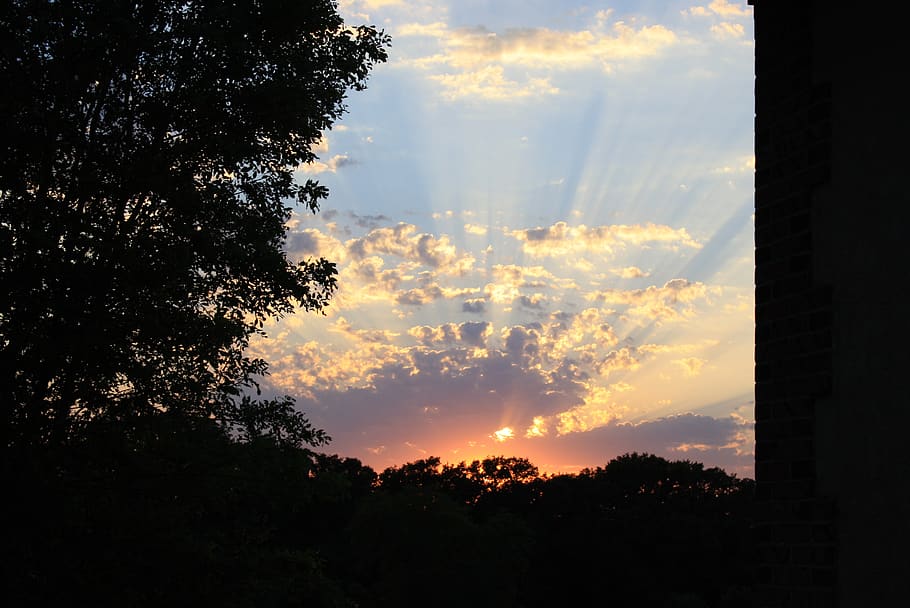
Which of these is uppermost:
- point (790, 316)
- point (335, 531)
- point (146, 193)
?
point (146, 193)

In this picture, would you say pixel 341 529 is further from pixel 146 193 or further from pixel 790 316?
pixel 790 316

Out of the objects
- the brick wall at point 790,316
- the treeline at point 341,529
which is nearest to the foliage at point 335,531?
the treeline at point 341,529

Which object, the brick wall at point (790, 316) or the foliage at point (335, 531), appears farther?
the foliage at point (335, 531)

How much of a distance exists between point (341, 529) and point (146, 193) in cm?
6726

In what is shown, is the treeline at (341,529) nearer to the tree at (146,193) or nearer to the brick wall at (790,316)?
the tree at (146,193)

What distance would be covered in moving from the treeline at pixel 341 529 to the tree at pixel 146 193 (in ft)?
2.82

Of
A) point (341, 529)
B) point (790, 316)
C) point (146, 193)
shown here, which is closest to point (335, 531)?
point (341, 529)

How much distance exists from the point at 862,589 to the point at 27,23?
14.2 meters

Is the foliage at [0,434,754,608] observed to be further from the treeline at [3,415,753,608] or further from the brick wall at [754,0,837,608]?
the brick wall at [754,0,837,608]

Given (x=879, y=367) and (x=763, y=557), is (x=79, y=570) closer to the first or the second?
(x=763, y=557)

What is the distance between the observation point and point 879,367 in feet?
13.8

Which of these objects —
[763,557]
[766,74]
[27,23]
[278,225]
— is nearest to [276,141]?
[278,225]

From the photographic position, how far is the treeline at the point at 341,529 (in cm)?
1272

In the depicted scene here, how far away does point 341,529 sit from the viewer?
257 ft
